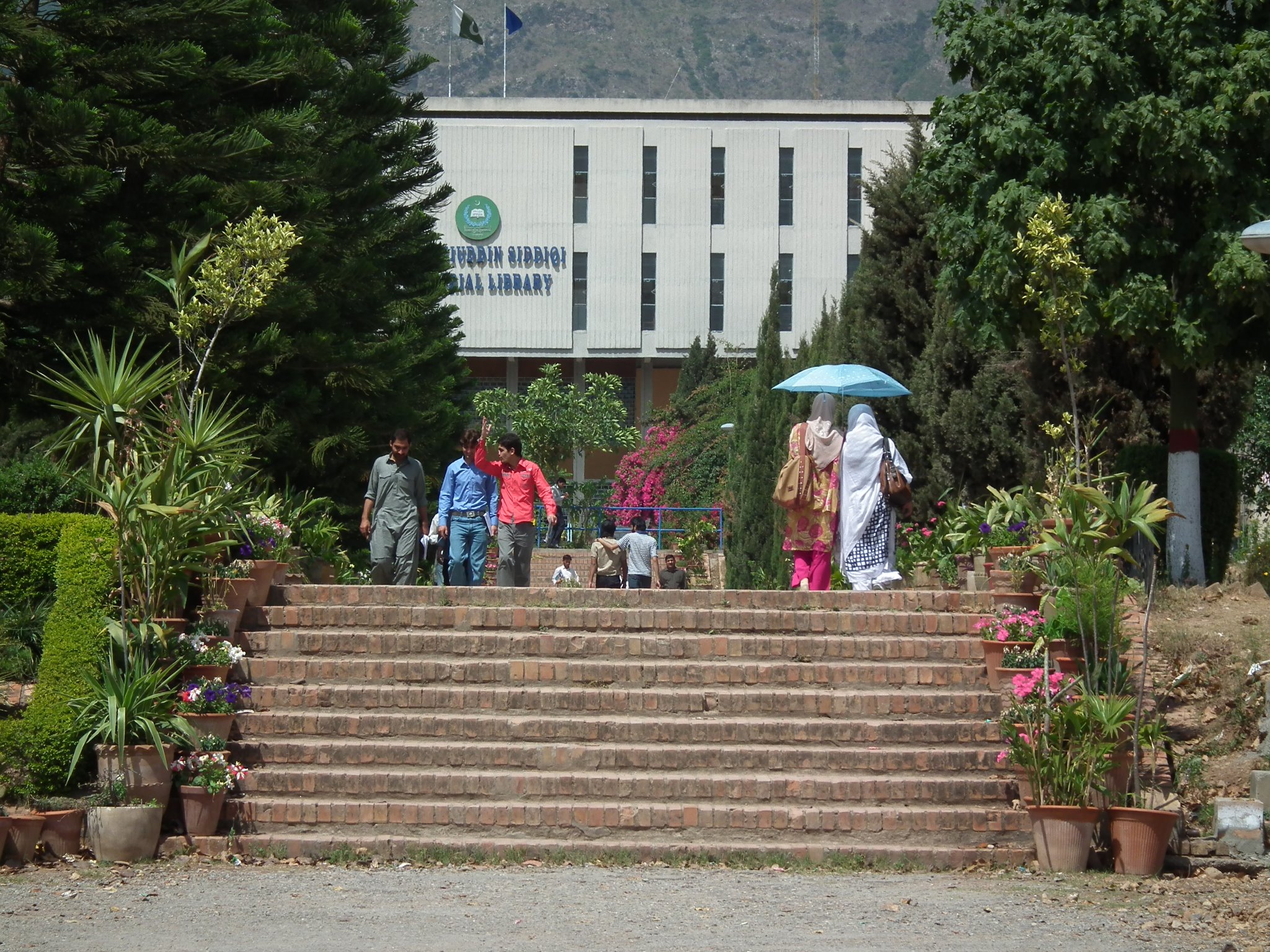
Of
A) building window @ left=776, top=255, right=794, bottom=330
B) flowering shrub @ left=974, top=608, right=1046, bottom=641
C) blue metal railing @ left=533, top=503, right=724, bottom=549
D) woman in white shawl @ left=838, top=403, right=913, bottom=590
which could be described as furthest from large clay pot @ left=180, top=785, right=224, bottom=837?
building window @ left=776, top=255, right=794, bottom=330

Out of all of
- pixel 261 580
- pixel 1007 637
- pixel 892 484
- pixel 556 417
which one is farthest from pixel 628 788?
pixel 556 417

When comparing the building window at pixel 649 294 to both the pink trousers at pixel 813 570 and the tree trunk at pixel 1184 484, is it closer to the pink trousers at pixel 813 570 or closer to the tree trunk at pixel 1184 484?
the tree trunk at pixel 1184 484

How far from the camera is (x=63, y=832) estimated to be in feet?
27.4

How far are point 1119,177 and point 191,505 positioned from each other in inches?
401

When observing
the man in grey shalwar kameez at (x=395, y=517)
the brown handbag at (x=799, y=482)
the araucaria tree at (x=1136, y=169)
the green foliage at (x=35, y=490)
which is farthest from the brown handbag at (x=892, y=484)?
the green foliage at (x=35, y=490)

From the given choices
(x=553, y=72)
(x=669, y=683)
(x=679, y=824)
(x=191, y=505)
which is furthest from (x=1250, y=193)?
(x=553, y=72)

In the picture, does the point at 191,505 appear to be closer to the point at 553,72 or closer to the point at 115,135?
the point at 115,135

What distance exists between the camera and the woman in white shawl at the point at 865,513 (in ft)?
40.1

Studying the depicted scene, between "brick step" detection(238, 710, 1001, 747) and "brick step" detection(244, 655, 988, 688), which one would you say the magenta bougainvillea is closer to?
"brick step" detection(244, 655, 988, 688)

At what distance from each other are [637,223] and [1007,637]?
38.2 meters

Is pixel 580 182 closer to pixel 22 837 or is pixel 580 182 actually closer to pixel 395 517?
pixel 395 517

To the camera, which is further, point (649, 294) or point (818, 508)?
point (649, 294)

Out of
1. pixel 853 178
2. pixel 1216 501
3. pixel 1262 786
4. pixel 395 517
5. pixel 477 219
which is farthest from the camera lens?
pixel 853 178

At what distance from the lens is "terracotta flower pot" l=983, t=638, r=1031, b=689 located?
32.0ft
